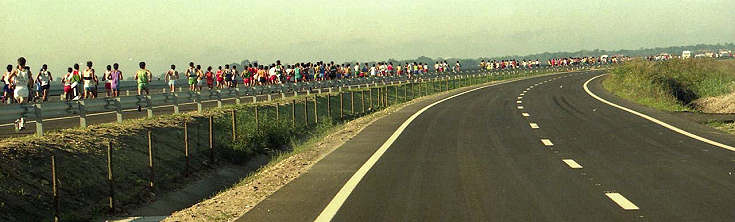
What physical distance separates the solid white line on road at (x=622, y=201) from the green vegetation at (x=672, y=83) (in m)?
21.0

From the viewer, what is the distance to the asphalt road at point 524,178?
8289 mm

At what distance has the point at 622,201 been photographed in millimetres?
8789

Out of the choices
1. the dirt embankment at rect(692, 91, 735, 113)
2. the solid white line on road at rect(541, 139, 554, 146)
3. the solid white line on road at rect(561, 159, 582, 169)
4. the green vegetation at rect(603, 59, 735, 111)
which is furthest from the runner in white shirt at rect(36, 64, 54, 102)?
the dirt embankment at rect(692, 91, 735, 113)

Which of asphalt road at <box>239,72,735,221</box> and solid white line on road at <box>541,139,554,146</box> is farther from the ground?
asphalt road at <box>239,72,735,221</box>

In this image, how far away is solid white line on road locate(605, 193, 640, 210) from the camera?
27.4 ft

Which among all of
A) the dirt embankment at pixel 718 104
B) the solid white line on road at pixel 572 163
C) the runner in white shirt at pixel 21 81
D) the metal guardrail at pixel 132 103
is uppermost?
the runner in white shirt at pixel 21 81

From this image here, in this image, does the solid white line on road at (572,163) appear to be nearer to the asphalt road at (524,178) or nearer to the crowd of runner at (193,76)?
the asphalt road at (524,178)

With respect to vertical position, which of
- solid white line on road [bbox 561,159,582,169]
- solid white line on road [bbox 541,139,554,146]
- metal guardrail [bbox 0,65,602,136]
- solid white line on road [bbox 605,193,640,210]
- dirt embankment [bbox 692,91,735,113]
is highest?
metal guardrail [bbox 0,65,602,136]

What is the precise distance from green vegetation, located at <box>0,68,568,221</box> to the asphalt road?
12.3 ft

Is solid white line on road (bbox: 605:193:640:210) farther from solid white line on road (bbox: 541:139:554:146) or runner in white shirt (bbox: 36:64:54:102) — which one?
runner in white shirt (bbox: 36:64:54:102)

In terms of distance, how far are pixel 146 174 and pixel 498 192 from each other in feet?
29.9

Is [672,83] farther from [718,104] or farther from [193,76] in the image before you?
[193,76]

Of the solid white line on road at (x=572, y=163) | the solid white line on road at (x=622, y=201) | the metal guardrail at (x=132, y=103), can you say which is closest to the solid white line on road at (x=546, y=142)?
the solid white line on road at (x=572, y=163)

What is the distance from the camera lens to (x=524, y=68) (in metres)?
101
